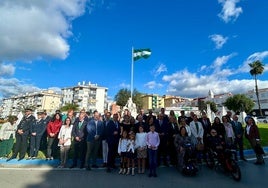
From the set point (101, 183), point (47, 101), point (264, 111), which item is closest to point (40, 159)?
point (101, 183)

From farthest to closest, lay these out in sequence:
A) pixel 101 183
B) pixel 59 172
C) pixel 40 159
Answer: pixel 40 159
pixel 59 172
pixel 101 183

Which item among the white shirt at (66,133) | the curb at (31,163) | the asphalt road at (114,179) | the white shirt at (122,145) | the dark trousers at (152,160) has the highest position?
the white shirt at (66,133)

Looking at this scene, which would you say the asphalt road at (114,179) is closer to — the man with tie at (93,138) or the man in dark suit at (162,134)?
the man with tie at (93,138)

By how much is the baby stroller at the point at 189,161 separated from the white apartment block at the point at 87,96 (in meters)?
89.2

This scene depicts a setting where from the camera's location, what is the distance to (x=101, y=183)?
6.21 m

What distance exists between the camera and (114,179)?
663cm

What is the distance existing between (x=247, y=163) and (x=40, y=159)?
329 inches

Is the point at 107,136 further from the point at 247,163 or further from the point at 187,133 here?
the point at 247,163

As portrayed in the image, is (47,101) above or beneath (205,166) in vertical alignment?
above

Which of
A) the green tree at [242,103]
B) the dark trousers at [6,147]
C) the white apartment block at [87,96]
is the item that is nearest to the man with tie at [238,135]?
the dark trousers at [6,147]

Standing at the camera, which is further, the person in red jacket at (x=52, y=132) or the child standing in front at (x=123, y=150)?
the person in red jacket at (x=52, y=132)

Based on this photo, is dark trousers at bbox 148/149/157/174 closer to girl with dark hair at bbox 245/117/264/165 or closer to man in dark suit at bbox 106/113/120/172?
man in dark suit at bbox 106/113/120/172

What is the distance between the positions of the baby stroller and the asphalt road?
0.19 metres

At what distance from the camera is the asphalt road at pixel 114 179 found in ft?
19.8
